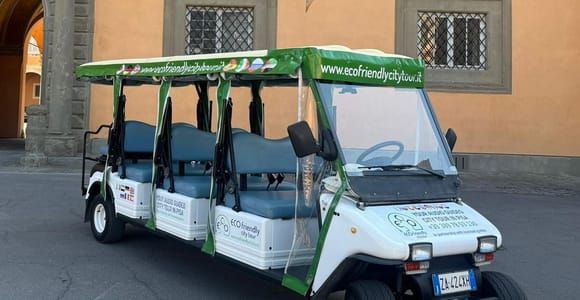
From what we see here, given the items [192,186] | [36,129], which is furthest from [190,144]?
[36,129]

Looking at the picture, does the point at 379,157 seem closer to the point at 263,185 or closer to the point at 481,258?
the point at 481,258

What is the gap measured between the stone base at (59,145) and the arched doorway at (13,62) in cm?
1353

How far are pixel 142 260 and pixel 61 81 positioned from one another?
9.55m

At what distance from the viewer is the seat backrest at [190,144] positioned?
639 centimetres

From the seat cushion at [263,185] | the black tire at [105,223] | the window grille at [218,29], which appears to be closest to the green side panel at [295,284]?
the seat cushion at [263,185]

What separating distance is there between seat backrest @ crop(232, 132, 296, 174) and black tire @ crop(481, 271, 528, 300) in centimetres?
199

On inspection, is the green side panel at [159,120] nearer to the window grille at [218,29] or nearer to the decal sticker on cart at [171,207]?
the decal sticker on cart at [171,207]

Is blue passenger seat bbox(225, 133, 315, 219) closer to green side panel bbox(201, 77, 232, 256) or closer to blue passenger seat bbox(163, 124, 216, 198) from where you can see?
green side panel bbox(201, 77, 232, 256)

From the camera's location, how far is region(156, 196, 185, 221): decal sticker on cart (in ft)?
17.7

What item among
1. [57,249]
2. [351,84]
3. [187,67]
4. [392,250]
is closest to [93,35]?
[57,249]

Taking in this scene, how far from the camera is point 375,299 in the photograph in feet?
11.6

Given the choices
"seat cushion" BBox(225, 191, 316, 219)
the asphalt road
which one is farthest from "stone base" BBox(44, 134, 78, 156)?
"seat cushion" BBox(225, 191, 316, 219)

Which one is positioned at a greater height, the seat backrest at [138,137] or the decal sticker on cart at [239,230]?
the seat backrest at [138,137]

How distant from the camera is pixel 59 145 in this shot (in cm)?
1411
